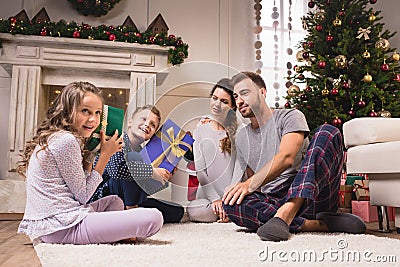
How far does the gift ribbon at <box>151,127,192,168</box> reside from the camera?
1.24m

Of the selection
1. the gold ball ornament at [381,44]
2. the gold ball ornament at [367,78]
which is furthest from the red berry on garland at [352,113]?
the gold ball ornament at [381,44]

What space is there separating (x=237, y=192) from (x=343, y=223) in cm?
41

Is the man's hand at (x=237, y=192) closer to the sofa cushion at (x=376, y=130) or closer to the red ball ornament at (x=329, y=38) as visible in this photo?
the sofa cushion at (x=376, y=130)

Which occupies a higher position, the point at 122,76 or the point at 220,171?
the point at 122,76

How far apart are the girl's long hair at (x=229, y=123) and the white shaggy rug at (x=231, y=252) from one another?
300 mm

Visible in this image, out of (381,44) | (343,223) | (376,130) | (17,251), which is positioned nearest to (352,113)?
(381,44)

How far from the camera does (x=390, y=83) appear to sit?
3186 millimetres

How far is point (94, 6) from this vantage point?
3.46m

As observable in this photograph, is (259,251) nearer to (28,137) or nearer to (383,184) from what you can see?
(383,184)

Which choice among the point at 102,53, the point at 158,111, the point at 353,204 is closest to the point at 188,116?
the point at 158,111

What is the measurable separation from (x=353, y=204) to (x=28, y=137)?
2.13 m

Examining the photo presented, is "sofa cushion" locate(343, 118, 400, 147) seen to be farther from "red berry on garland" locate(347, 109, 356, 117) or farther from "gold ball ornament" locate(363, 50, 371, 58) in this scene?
"gold ball ornament" locate(363, 50, 371, 58)

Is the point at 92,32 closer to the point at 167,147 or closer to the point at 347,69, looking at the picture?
the point at 347,69

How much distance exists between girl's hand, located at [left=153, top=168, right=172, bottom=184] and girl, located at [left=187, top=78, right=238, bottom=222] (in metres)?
0.12
